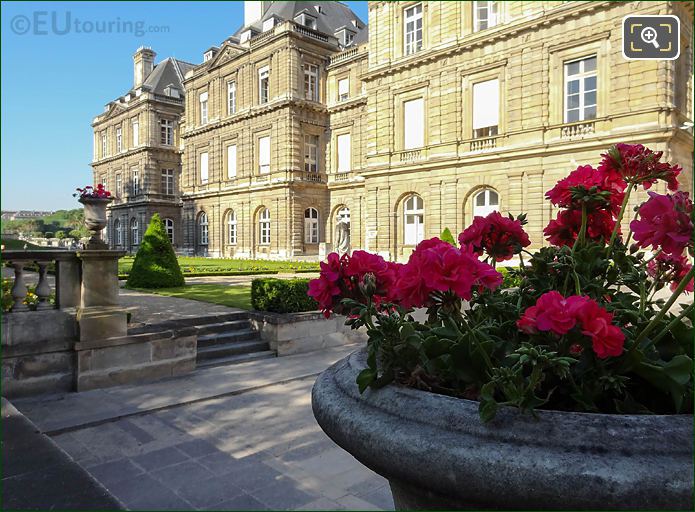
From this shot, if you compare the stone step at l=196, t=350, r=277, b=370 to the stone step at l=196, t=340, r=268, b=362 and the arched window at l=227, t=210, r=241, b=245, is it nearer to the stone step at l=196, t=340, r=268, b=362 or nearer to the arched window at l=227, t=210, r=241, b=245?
the stone step at l=196, t=340, r=268, b=362

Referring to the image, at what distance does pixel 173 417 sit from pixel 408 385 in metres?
4.61

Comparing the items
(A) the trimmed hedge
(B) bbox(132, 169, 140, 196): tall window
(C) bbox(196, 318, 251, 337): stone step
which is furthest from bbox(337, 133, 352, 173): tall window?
(C) bbox(196, 318, 251, 337): stone step

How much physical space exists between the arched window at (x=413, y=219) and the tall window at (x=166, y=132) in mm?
30671

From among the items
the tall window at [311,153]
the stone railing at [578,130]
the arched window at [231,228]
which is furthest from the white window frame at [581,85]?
the arched window at [231,228]

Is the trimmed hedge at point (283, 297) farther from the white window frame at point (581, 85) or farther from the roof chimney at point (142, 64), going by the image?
the roof chimney at point (142, 64)

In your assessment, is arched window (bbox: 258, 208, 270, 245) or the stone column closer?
the stone column

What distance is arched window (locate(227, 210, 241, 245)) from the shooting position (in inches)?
1527

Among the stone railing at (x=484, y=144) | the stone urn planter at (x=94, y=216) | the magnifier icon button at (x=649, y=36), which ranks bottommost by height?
the stone urn planter at (x=94, y=216)

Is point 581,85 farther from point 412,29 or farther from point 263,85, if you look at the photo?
point 263,85

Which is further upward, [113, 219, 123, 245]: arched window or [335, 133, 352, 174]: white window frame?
[335, 133, 352, 174]: white window frame

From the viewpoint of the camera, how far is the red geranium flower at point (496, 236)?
6.29 feet

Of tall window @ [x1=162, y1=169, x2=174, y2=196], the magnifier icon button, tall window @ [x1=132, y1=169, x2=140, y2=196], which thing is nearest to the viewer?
the magnifier icon button

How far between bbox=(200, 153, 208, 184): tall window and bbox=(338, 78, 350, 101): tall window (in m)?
12.8

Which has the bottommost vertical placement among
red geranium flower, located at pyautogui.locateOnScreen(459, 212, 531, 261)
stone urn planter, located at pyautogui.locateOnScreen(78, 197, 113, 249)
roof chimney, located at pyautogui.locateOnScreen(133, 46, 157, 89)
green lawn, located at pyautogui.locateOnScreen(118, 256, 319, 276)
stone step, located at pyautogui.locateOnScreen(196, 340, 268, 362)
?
stone step, located at pyautogui.locateOnScreen(196, 340, 268, 362)
